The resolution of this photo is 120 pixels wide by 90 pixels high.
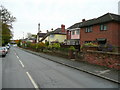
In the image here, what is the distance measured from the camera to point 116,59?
9836 mm

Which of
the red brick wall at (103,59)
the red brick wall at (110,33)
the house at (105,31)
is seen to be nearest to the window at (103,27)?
the house at (105,31)

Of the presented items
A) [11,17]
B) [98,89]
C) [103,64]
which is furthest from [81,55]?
[11,17]

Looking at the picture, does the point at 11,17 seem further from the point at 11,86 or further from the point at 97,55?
the point at 11,86

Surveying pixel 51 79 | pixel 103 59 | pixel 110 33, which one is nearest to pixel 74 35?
pixel 110 33

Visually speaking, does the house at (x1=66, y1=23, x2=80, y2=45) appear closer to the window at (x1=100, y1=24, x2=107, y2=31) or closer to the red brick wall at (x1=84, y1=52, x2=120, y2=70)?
the window at (x1=100, y1=24, x2=107, y2=31)

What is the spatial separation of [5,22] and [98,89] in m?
39.5

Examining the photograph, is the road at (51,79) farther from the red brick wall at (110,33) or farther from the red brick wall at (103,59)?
the red brick wall at (110,33)

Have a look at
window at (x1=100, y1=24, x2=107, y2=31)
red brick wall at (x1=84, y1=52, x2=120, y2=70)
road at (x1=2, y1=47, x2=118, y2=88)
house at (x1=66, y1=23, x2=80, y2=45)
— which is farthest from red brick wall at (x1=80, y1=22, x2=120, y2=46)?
road at (x1=2, y1=47, x2=118, y2=88)

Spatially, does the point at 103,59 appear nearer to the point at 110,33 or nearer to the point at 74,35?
the point at 110,33

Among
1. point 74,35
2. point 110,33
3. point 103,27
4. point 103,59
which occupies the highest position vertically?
point 103,27

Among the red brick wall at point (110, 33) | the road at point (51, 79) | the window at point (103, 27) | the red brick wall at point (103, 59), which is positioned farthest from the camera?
the window at point (103, 27)

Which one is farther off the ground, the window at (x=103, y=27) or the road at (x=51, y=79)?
the window at (x=103, y=27)

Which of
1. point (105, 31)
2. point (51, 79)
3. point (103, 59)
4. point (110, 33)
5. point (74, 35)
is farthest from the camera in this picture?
point (74, 35)

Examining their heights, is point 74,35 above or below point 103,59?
above
